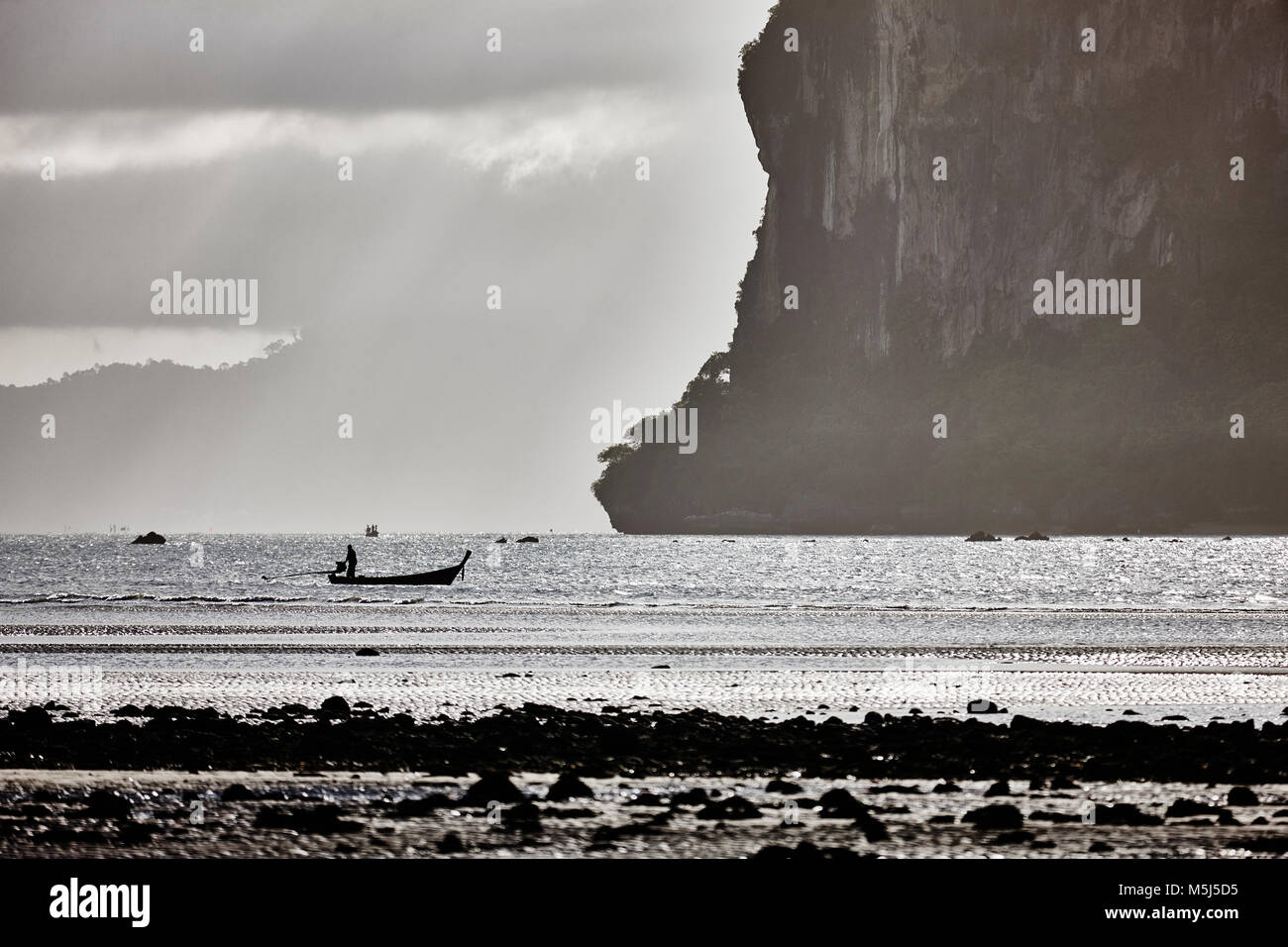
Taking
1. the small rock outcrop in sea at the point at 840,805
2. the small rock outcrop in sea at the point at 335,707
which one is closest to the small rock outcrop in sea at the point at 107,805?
the small rock outcrop in sea at the point at 840,805

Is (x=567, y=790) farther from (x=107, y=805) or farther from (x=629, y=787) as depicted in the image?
(x=107, y=805)

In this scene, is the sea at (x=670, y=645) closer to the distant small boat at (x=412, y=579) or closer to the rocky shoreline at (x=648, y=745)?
the distant small boat at (x=412, y=579)

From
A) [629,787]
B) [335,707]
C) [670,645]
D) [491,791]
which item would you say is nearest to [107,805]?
[491,791]

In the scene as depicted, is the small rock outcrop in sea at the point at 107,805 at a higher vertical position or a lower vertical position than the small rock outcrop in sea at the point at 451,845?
higher

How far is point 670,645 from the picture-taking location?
45.7 metres

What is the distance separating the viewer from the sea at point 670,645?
29.9m

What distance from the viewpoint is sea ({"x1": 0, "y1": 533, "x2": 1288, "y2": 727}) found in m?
29.9

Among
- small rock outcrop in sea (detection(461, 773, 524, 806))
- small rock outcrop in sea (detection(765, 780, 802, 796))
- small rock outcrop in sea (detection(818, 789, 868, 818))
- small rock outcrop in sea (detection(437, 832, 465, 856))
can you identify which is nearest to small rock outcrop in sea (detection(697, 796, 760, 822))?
small rock outcrop in sea (detection(818, 789, 868, 818))

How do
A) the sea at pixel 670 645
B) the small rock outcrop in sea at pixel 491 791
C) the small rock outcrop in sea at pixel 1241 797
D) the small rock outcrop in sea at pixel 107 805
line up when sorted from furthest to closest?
the sea at pixel 670 645, the small rock outcrop in sea at pixel 491 791, the small rock outcrop in sea at pixel 1241 797, the small rock outcrop in sea at pixel 107 805

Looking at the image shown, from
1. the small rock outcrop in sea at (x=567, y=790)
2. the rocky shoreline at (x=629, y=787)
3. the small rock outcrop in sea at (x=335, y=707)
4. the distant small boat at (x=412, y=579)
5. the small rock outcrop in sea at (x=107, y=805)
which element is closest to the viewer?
the rocky shoreline at (x=629, y=787)

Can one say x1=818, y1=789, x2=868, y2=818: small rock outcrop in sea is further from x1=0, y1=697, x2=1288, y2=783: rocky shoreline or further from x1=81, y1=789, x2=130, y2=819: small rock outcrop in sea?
x1=81, y1=789, x2=130, y2=819: small rock outcrop in sea
